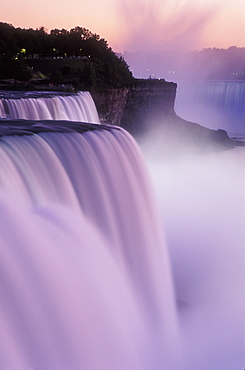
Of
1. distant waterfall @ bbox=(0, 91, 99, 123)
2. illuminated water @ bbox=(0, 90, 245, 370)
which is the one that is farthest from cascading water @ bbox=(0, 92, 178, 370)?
distant waterfall @ bbox=(0, 91, 99, 123)

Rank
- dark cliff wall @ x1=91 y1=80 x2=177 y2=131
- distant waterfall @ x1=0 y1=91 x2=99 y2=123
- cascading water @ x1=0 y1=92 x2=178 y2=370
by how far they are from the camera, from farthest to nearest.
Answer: dark cliff wall @ x1=91 y1=80 x2=177 y2=131
distant waterfall @ x1=0 y1=91 x2=99 y2=123
cascading water @ x1=0 y1=92 x2=178 y2=370

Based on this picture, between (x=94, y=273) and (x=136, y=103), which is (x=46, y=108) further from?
(x=136, y=103)

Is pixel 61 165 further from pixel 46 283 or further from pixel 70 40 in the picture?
pixel 70 40

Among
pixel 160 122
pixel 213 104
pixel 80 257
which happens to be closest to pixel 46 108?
pixel 80 257

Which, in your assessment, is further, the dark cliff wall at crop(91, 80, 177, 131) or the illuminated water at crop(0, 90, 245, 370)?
the dark cliff wall at crop(91, 80, 177, 131)

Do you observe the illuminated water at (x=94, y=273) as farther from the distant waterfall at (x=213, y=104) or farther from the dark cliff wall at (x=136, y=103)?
the distant waterfall at (x=213, y=104)

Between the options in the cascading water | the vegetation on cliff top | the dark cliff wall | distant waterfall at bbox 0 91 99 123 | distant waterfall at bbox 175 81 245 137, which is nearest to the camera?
the cascading water

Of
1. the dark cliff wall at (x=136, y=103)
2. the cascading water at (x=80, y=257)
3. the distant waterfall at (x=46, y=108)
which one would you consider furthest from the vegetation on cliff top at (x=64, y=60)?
the cascading water at (x=80, y=257)

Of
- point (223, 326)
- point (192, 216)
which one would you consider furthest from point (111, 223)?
point (192, 216)

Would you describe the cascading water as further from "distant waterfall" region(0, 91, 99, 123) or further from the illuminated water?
"distant waterfall" region(0, 91, 99, 123)
